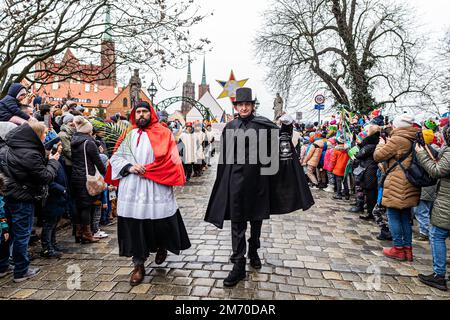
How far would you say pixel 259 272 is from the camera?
393 centimetres

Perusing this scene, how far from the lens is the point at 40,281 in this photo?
3682mm

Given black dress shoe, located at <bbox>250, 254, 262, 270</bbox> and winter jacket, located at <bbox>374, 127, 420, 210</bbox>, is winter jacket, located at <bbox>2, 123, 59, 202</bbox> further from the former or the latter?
winter jacket, located at <bbox>374, 127, 420, 210</bbox>

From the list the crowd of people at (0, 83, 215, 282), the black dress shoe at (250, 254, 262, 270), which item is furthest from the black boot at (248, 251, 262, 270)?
the crowd of people at (0, 83, 215, 282)

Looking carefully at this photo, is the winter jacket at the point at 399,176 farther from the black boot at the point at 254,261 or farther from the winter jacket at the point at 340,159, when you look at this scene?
the winter jacket at the point at 340,159

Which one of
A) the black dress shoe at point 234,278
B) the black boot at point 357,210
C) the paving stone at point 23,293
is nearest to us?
the paving stone at point 23,293

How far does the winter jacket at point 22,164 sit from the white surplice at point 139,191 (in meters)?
0.90

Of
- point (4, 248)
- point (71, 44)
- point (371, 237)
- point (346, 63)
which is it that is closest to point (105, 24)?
point (71, 44)

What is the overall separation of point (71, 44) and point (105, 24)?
49.0 inches

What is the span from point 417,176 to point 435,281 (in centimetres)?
134

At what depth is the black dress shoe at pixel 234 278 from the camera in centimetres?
352

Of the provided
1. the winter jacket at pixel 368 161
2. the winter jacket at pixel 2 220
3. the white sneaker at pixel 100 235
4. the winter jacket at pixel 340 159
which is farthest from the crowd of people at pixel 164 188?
the winter jacket at pixel 340 159

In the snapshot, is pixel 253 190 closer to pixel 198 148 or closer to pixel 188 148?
pixel 188 148

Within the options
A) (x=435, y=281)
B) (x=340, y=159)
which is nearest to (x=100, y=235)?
(x=435, y=281)
